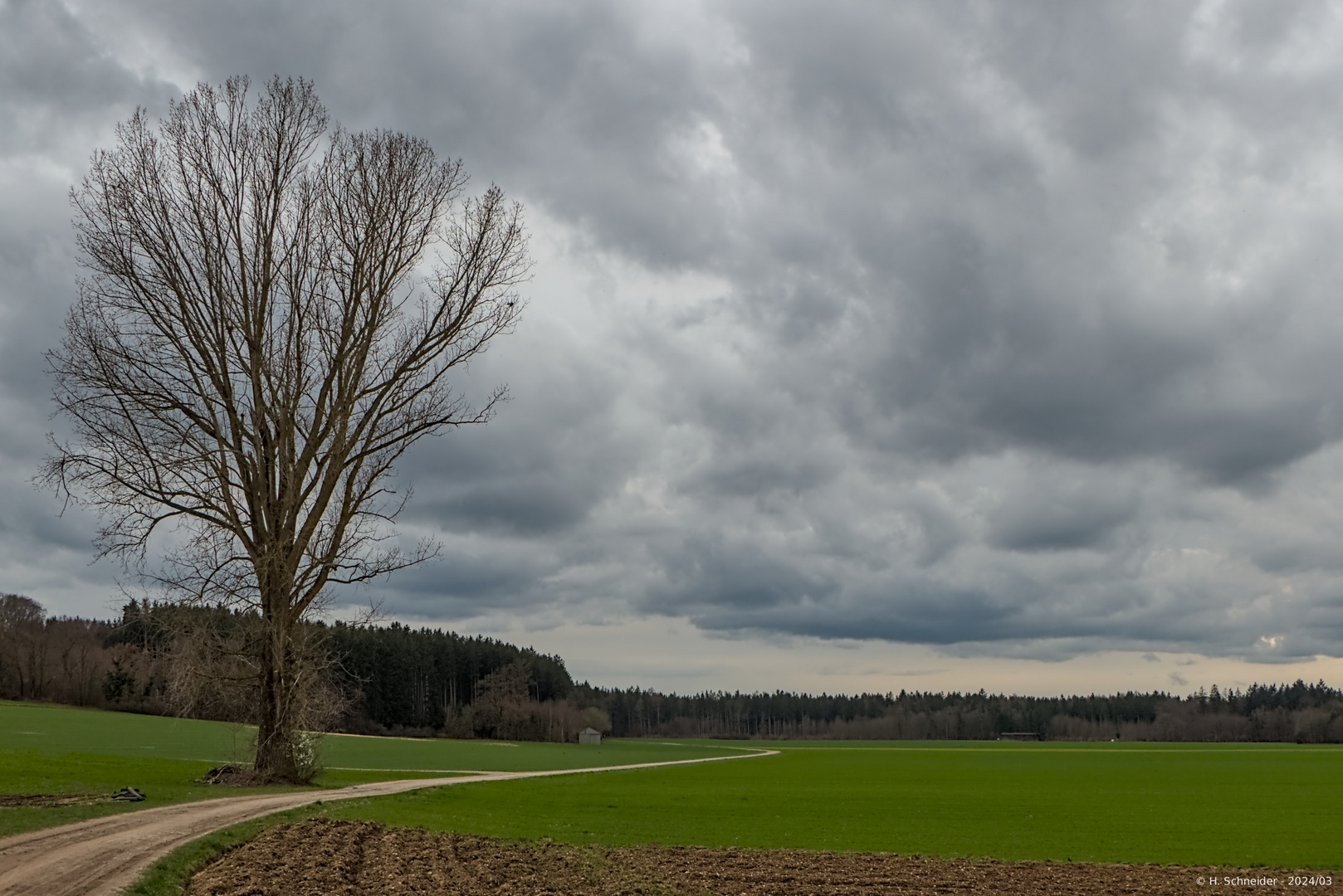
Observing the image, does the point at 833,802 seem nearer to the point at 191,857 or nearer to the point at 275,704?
the point at 275,704

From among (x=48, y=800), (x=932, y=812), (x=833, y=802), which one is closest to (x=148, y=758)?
(x=48, y=800)

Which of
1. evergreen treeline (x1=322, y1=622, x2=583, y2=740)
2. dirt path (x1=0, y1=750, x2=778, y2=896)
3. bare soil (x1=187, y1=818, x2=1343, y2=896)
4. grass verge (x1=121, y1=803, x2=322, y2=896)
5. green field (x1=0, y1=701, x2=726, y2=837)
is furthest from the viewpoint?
evergreen treeline (x1=322, y1=622, x2=583, y2=740)

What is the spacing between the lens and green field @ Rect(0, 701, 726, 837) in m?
28.5

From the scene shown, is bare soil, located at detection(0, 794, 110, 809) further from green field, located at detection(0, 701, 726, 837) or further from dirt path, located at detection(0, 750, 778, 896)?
dirt path, located at detection(0, 750, 778, 896)

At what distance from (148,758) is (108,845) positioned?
1344 inches

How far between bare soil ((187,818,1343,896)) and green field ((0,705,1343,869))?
A: 2.59 m

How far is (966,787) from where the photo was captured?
55.1 meters

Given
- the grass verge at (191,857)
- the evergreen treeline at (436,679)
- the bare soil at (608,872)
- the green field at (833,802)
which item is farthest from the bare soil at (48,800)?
the evergreen treeline at (436,679)

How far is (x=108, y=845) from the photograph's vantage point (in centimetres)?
1783

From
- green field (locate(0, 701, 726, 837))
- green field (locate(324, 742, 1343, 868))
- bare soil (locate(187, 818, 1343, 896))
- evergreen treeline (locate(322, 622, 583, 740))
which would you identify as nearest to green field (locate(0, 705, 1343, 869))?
green field (locate(324, 742, 1343, 868))

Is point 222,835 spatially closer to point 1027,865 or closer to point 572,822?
point 572,822

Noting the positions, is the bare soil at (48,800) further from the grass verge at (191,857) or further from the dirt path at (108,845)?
the grass verge at (191,857)

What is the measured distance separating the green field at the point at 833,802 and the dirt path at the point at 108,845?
2.08 meters

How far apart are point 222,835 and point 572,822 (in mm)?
13222
